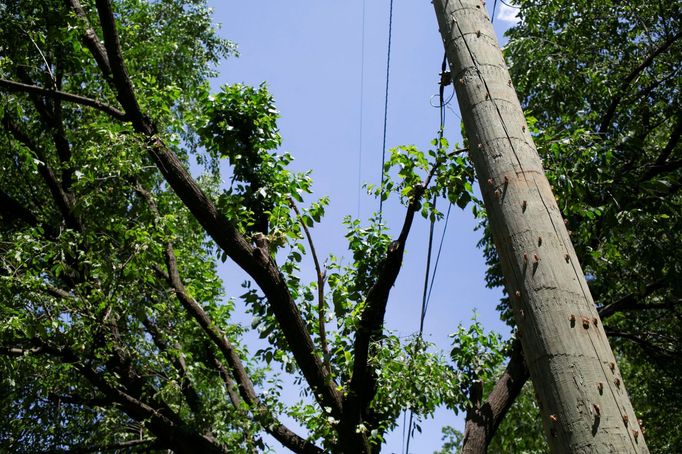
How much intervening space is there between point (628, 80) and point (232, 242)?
6218 mm

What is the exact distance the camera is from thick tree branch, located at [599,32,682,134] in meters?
9.81

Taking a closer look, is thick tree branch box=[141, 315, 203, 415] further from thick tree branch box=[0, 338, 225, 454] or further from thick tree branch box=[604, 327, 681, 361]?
thick tree branch box=[604, 327, 681, 361]

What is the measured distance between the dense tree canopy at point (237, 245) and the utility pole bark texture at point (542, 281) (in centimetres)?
343

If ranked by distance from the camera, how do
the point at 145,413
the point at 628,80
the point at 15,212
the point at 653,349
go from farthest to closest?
1. the point at 15,212
2. the point at 653,349
3. the point at 628,80
4. the point at 145,413

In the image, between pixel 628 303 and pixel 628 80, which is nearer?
pixel 628 303

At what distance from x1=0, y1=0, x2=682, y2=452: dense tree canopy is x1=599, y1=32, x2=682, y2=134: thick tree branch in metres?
0.04

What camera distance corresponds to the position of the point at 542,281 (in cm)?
260

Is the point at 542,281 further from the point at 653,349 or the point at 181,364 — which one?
the point at 653,349

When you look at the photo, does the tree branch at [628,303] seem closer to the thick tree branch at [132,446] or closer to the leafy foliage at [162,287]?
the leafy foliage at [162,287]

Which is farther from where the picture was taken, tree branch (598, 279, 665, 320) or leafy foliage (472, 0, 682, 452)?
leafy foliage (472, 0, 682, 452)

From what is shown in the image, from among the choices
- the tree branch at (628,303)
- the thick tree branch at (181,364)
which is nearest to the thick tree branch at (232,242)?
the thick tree branch at (181,364)

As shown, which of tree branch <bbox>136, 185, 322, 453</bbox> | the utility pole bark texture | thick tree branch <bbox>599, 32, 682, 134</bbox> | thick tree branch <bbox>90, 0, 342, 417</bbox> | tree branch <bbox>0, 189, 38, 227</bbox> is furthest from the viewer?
tree branch <bbox>0, 189, 38, 227</bbox>

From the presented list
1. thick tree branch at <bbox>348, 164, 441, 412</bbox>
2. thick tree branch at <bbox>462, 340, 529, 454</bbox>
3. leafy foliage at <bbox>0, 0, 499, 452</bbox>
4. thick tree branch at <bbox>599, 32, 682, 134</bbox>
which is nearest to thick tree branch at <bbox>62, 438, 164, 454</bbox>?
leafy foliage at <bbox>0, 0, 499, 452</bbox>

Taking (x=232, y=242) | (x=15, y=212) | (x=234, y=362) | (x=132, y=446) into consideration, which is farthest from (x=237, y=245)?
(x=15, y=212)
